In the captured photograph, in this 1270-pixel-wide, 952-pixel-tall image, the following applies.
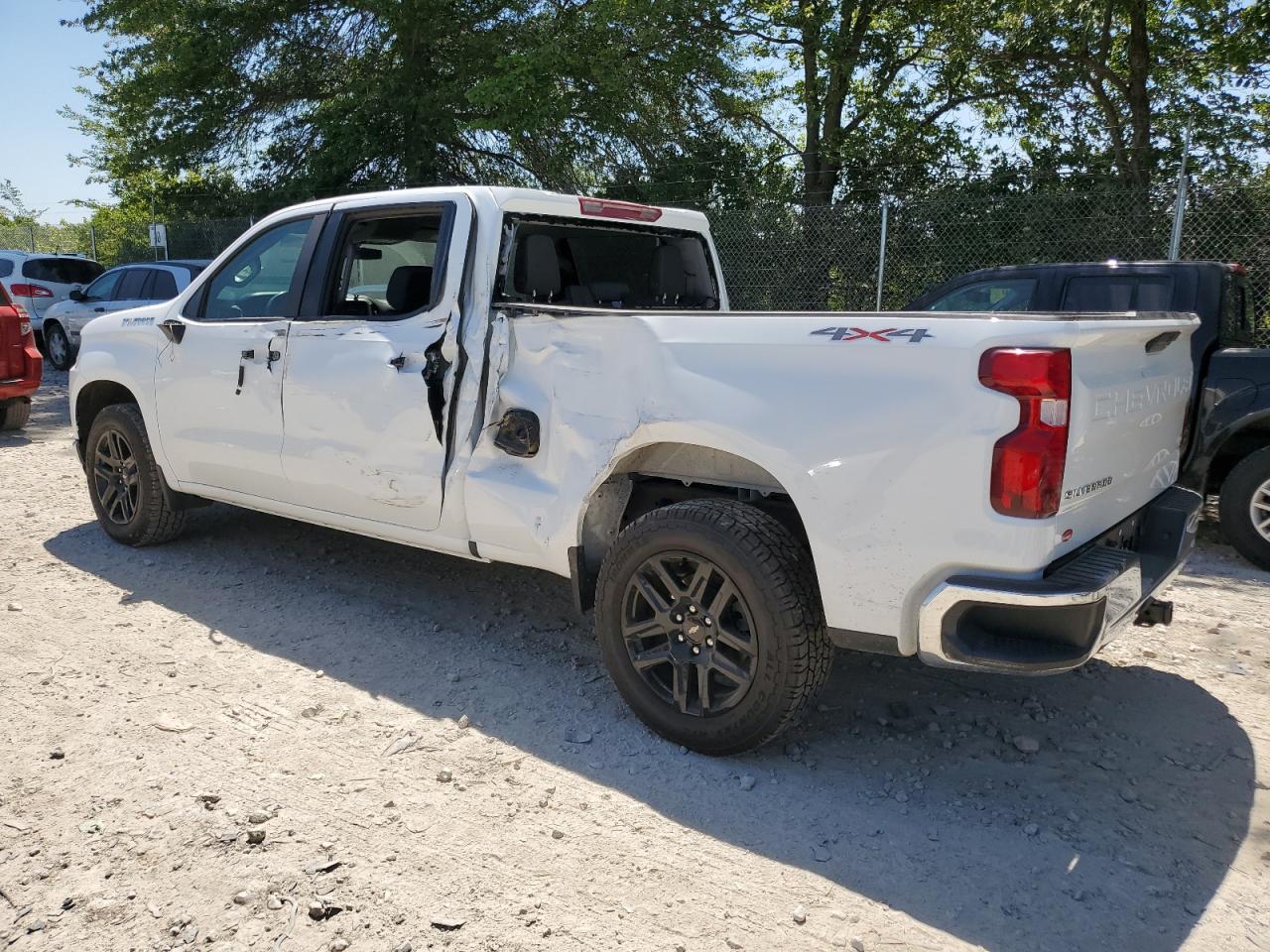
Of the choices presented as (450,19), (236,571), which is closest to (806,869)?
(236,571)

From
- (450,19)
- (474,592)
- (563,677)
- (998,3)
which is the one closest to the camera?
(563,677)

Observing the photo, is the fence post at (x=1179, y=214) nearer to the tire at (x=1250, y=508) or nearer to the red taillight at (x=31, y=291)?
the tire at (x=1250, y=508)

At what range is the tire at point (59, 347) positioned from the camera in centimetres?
1493

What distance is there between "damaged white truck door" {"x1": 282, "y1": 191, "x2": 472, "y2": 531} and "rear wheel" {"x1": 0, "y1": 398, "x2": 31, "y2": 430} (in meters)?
6.75

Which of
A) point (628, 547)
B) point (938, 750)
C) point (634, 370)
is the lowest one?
point (938, 750)

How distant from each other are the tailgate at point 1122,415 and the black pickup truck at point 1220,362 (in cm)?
192

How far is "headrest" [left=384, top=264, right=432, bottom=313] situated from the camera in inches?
167

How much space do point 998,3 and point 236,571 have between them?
12.6 metres

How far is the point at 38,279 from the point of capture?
1584 cm

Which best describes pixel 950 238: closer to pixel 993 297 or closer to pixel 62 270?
pixel 993 297

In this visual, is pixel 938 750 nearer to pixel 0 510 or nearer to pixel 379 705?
pixel 379 705

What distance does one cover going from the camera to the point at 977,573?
2.76 metres

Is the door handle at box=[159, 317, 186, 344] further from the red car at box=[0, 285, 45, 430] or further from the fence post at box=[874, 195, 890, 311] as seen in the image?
the fence post at box=[874, 195, 890, 311]

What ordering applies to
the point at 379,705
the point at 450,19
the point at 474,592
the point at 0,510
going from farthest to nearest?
the point at 450,19 < the point at 0,510 < the point at 474,592 < the point at 379,705
